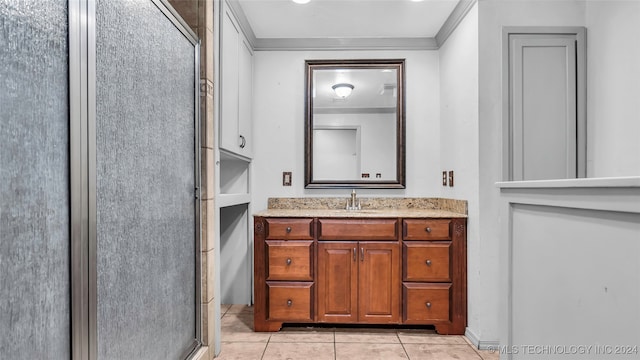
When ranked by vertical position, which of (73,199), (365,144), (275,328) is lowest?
(275,328)

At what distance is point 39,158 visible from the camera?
74 centimetres

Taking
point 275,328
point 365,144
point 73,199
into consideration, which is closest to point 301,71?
point 365,144

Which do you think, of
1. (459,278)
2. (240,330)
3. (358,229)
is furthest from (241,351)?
(459,278)

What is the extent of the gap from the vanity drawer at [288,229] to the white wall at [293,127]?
53 cm

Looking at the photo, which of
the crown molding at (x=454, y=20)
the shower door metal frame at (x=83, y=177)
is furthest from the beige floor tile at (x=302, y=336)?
the crown molding at (x=454, y=20)

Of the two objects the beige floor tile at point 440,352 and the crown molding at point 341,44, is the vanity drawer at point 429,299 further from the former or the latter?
the crown molding at point 341,44

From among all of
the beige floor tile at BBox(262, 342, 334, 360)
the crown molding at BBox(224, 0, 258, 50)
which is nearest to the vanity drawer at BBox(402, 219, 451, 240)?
the beige floor tile at BBox(262, 342, 334, 360)

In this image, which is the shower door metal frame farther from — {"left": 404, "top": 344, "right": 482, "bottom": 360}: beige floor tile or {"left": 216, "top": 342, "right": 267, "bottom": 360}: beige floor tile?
{"left": 404, "top": 344, "right": 482, "bottom": 360}: beige floor tile

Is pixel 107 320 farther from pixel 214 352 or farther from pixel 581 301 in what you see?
pixel 581 301

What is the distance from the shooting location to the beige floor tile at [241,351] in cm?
192

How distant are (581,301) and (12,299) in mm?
1229

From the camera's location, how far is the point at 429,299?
2199 mm

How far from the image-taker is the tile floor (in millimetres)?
1938

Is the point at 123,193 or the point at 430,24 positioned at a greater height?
the point at 430,24
